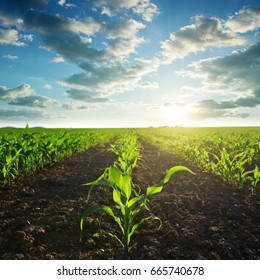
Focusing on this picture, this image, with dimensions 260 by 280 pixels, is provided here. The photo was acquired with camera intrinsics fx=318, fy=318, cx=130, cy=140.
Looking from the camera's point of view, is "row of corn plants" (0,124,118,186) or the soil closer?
the soil

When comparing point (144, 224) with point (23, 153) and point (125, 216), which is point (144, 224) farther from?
point (23, 153)

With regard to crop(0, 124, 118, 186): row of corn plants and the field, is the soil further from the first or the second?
crop(0, 124, 118, 186): row of corn plants

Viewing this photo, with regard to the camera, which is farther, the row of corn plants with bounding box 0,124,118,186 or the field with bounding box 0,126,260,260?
the row of corn plants with bounding box 0,124,118,186

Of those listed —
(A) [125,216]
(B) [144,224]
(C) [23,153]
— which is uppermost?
(C) [23,153]

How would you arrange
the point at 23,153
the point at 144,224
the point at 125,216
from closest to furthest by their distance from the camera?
the point at 125,216 < the point at 144,224 < the point at 23,153

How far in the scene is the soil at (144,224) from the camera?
289 cm

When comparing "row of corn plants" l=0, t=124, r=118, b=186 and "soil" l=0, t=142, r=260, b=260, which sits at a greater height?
"row of corn plants" l=0, t=124, r=118, b=186

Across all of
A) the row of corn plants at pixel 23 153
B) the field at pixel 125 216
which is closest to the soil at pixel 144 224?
the field at pixel 125 216

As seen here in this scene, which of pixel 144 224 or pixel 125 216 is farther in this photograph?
pixel 144 224

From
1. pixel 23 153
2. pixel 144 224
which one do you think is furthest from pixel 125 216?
pixel 23 153

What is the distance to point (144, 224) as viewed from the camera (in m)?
3.61

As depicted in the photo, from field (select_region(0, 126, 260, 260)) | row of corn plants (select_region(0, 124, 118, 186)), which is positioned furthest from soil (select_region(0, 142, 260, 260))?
row of corn plants (select_region(0, 124, 118, 186))

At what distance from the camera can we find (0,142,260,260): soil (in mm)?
2893
